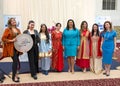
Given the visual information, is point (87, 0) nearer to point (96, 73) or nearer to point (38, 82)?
point (96, 73)

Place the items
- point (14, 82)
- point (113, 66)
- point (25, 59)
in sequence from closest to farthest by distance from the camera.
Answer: point (14, 82) → point (113, 66) → point (25, 59)

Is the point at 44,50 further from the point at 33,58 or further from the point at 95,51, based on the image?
the point at 95,51

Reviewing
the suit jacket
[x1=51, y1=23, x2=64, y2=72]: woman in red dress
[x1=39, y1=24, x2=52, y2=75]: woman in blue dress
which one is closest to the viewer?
the suit jacket

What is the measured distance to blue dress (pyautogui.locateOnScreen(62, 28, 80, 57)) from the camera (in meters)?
7.72

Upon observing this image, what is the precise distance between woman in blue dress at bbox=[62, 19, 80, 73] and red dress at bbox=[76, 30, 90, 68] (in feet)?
0.48

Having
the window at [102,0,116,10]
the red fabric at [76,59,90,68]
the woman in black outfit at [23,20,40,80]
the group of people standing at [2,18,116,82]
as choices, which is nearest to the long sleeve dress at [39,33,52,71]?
the group of people standing at [2,18,116,82]

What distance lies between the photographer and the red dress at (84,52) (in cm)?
786

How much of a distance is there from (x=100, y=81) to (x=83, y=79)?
44 cm

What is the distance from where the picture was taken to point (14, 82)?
22.6 ft

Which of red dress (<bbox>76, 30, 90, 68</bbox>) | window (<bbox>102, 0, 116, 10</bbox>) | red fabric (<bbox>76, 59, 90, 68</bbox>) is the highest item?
window (<bbox>102, 0, 116, 10</bbox>)

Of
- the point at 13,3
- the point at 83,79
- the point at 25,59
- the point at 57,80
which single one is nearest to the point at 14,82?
the point at 57,80

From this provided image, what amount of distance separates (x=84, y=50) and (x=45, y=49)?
1.04m

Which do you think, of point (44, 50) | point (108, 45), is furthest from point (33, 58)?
point (108, 45)

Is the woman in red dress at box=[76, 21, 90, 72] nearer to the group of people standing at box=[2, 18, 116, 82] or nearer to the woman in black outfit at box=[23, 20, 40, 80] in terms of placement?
the group of people standing at box=[2, 18, 116, 82]
